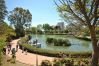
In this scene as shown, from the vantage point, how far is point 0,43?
12.5 m

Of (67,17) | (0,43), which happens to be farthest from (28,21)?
(0,43)

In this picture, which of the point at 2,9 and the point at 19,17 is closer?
A: the point at 2,9

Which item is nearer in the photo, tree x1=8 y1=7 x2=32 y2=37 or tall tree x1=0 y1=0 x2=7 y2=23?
tall tree x1=0 y1=0 x2=7 y2=23

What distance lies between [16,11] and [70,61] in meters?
72.7

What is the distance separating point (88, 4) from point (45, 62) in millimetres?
6199

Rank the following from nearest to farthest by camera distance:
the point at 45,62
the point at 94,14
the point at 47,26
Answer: the point at 94,14
the point at 45,62
the point at 47,26

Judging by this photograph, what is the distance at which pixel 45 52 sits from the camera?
28.4 metres

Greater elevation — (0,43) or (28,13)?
(28,13)

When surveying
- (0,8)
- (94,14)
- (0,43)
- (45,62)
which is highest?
(0,8)

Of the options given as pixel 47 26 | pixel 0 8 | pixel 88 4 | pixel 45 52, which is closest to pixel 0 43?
pixel 88 4

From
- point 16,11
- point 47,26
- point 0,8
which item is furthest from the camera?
point 47,26

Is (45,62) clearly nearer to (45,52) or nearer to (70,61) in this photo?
(70,61)

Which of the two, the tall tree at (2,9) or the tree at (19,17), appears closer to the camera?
the tall tree at (2,9)

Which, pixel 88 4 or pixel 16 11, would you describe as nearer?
pixel 88 4
